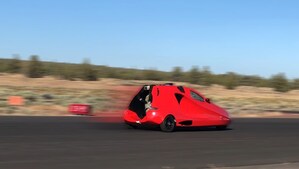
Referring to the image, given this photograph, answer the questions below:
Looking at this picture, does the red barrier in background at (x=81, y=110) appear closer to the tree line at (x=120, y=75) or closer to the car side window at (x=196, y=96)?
the car side window at (x=196, y=96)

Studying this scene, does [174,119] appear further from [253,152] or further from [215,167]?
[215,167]

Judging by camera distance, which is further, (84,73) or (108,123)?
(84,73)

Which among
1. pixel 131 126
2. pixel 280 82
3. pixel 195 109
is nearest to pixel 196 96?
pixel 195 109

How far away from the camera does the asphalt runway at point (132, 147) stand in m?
10.6

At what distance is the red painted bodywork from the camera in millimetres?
17578

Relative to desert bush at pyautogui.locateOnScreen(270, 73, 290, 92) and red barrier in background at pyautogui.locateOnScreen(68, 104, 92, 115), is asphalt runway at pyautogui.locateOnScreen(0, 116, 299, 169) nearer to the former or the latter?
red barrier in background at pyautogui.locateOnScreen(68, 104, 92, 115)

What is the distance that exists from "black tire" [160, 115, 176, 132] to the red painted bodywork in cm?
11

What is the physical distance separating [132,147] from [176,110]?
189 inches

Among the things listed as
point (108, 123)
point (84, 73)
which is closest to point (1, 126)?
point (108, 123)

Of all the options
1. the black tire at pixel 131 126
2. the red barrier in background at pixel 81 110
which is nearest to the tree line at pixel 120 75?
the red barrier in background at pixel 81 110

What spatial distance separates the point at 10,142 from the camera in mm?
12992

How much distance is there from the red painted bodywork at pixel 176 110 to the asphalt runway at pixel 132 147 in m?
0.43

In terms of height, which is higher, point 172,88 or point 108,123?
point 172,88

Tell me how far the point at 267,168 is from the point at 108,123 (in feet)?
33.3
